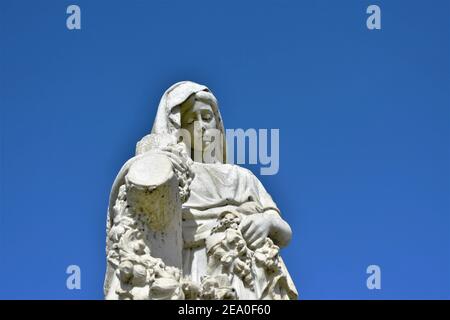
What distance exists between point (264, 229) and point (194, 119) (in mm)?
1672

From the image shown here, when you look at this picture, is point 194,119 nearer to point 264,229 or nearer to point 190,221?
point 190,221

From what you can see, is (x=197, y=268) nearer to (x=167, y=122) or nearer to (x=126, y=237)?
(x=126, y=237)

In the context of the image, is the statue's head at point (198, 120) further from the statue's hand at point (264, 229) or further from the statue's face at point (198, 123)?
the statue's hand at point (264, 229)

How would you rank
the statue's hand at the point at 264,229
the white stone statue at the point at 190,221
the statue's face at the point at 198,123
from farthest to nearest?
the statue's face at the point at 198,123 → the statue's hand at the point at 264,229 → the white stone statue at the point at 190,221

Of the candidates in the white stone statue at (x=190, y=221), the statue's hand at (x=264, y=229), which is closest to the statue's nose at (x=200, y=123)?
the white stone statue at (x=190, y=221)

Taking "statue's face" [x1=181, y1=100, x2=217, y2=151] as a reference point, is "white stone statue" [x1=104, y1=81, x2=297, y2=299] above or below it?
below

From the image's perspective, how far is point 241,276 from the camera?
8.84m

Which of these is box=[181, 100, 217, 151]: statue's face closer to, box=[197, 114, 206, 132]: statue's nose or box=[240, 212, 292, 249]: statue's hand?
box=[197, 114, 206, 132]: statue's nose

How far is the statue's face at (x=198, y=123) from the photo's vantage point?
33.6 ft

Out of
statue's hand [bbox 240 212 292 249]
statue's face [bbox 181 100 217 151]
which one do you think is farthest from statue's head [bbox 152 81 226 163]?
statue's hand [bbox 240 212 292 249]

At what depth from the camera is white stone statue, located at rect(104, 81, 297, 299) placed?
8.06 metres

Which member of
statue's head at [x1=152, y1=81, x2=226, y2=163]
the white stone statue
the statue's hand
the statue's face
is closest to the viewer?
the white stone statue
